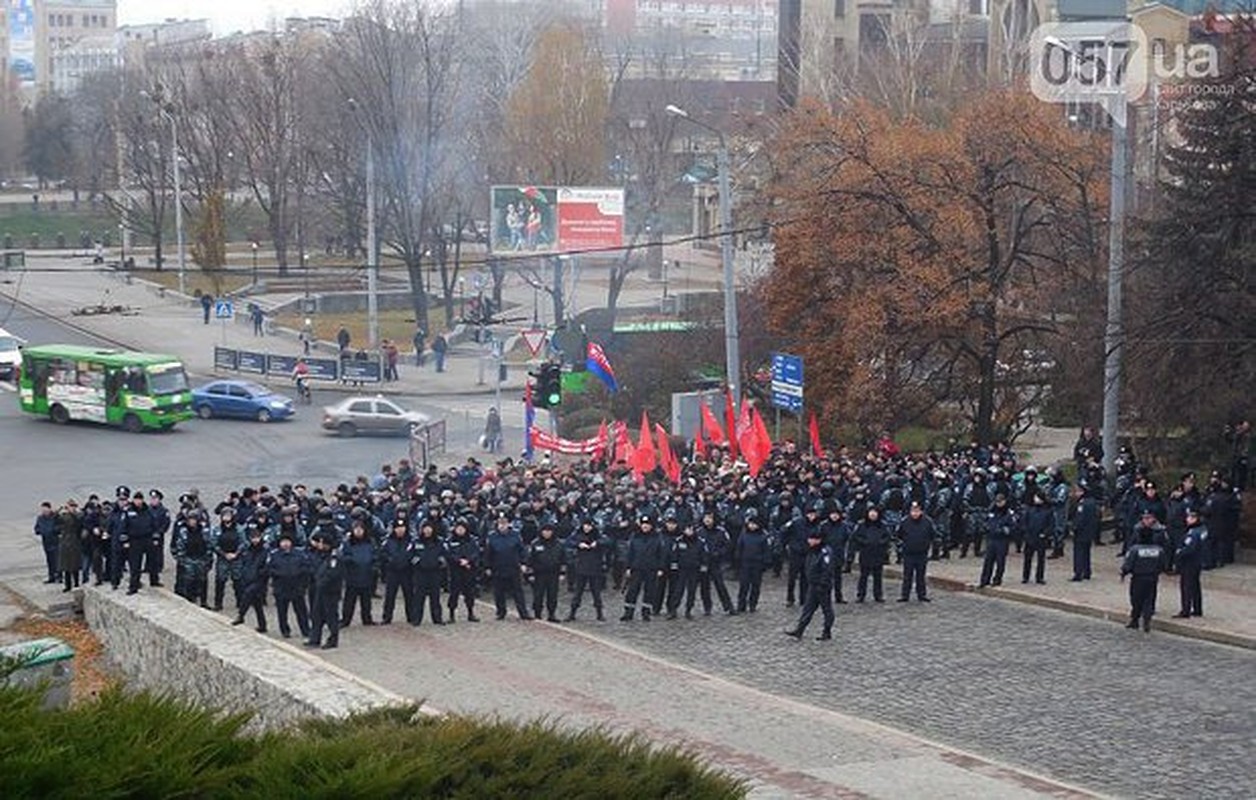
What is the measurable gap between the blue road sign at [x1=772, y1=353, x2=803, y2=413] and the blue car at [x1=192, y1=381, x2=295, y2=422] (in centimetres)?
2013

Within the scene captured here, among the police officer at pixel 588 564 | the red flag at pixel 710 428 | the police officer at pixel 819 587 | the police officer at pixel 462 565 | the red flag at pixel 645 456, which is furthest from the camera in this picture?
the red flag at pixel 710 428

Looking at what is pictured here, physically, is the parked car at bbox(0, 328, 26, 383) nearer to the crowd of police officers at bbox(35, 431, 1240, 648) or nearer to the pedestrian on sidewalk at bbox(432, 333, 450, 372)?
the pedestrian on sidewalk at bbox(432, 333, 450, 372)

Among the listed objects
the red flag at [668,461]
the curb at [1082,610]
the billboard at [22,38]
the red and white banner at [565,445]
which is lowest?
the curb at [1082,610]

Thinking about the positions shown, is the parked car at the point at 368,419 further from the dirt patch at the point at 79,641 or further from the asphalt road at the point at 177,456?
the dirt patch at the point at 79,641

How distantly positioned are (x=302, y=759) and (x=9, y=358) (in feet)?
167

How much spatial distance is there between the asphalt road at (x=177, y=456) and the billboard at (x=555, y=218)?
32.8 feet

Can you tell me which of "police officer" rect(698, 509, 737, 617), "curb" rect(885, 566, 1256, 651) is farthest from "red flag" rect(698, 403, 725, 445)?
"police officer" rect(698, 509, 737, 617)

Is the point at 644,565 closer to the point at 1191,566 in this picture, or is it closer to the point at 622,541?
the point at 622,541

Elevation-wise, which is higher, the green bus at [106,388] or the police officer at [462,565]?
the green bus at [106,388]

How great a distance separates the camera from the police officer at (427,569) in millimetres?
21625

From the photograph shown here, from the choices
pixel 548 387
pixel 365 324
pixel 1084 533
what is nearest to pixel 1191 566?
pixel 1084 533

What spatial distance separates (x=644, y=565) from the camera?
73.3 feet

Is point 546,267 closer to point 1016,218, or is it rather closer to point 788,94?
point 788,94

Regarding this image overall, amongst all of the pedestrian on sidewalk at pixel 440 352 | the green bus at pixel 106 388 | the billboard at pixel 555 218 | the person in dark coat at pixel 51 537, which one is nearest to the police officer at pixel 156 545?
the person in dark coat at pixel 51 537
